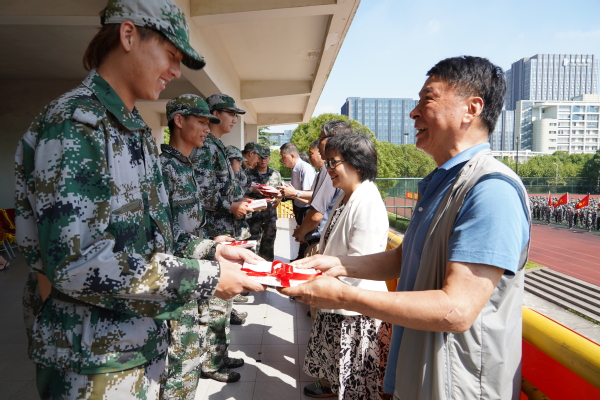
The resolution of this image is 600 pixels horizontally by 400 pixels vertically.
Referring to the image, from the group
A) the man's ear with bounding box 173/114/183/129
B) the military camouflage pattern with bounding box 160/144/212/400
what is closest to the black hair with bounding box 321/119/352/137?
the man's ear with bounding box 173/114/183/129

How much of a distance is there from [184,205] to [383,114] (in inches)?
7497

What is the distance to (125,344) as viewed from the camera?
114 cm

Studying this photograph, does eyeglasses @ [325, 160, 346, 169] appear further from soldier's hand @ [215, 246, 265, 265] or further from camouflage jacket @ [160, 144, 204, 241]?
soldier's hand @ [215, 246, 265, 265]

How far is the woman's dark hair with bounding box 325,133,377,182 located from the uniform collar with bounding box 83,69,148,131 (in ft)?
5.52

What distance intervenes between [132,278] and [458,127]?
4.07 feet

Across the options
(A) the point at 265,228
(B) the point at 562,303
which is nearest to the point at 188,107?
(A) the point at 265,228

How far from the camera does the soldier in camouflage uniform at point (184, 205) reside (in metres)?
2.34

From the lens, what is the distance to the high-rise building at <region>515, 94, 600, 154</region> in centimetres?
10800

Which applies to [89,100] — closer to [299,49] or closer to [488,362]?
[488,362]

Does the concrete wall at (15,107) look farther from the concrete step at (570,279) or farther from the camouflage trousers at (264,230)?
the concrete step at (570,279)

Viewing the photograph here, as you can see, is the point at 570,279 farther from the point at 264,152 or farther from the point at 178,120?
the point at 178,120

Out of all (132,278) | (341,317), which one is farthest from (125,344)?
(341,317)

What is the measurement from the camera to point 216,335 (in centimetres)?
315

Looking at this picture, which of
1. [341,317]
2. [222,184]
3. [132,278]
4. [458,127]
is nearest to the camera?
[132,278]
